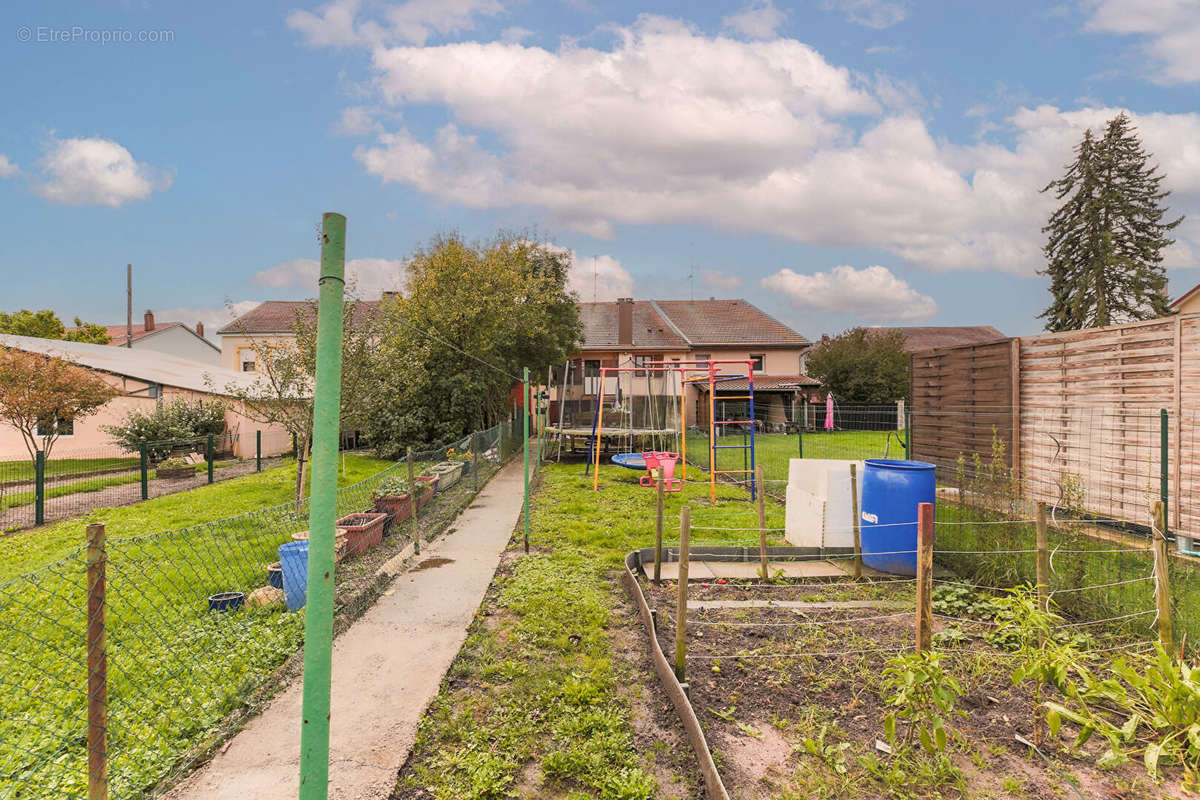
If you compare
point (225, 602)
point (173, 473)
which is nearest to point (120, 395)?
point (173, 473)

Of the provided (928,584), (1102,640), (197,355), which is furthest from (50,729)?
(197,355)

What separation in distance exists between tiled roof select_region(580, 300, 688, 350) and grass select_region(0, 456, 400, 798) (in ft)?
98.0

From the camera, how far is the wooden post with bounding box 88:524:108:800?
2.58 m

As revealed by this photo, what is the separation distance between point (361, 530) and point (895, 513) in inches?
231

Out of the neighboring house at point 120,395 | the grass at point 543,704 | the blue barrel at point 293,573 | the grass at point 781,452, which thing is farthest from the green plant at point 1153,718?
the neighboring house at point 120,395

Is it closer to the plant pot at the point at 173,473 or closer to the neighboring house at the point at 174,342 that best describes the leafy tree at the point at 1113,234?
the plant pot at the point at 173,473

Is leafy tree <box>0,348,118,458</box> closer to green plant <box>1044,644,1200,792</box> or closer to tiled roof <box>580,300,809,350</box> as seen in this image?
green plant <box>1044,644,1200,792</box>

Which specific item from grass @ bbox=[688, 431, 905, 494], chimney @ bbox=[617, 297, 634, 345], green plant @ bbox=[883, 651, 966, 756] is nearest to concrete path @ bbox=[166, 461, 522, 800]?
green plant @ bbox=[883, 651, 966, 756]

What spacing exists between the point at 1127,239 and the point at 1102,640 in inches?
1370

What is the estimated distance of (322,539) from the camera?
1.79m

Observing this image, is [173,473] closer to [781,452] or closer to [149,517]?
[149,517]

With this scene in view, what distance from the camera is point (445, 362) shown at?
19203mm

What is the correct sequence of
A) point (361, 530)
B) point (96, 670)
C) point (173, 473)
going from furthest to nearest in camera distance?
point (173, 473), point (361, 530), point (96, 670)

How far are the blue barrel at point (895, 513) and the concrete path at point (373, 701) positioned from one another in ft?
13.4
